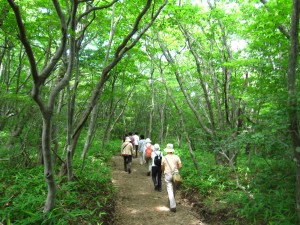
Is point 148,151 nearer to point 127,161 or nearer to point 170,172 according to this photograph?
point 127,161

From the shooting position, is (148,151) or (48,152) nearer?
(48,152)

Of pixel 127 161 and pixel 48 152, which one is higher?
pixel 48 152

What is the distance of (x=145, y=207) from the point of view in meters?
6.46

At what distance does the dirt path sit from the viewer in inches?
221

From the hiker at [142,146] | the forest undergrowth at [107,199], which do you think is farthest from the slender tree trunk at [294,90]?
the hiker at [142,146]

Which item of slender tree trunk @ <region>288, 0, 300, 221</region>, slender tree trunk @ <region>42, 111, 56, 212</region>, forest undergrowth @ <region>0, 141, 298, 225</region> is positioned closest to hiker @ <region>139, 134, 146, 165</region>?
forest undergrowth @ <region>0, 141, 298, 225</region>

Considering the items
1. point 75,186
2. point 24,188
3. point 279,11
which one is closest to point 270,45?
point 279,11

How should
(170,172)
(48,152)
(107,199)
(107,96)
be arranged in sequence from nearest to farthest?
(48,152), (107,199), (170,172), (107,96)

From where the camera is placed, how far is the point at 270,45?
20.9 feet

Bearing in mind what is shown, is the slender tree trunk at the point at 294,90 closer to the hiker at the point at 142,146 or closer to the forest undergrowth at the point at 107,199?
the forest undergrowth at the point at 107,199

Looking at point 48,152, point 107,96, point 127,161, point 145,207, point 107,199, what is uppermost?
point 107,96

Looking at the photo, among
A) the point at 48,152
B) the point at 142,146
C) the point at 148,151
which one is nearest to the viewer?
the point at 48,152

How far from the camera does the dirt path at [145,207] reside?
5.61 metres

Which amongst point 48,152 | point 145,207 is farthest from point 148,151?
point 48,152
